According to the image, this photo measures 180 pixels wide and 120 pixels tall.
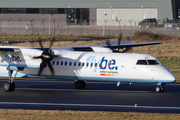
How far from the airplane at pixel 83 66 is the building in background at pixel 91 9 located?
2606 inches

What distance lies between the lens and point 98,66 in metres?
24.7

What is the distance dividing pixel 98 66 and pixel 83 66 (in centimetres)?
122

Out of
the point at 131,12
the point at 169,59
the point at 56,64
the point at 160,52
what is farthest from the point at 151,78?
the point at 131,12

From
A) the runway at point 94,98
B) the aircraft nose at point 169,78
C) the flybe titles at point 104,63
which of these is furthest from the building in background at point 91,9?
the aircraft nose at point 169,78

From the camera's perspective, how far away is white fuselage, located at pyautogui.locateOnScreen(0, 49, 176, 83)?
76.7 ft

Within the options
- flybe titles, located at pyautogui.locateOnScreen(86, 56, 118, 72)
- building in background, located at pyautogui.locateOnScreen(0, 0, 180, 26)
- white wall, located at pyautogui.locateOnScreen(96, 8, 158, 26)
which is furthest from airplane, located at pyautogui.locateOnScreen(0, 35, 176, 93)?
building in background, located at pyautogui.locateOnScreen(0, 0, 180, 26)

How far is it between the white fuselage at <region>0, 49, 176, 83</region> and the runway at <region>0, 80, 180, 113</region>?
1235mm

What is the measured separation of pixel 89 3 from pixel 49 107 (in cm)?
7608

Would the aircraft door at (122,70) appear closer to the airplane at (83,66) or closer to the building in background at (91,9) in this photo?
the airplane at (83,66)

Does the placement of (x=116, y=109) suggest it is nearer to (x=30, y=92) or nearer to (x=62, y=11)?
(x=30, y=92)

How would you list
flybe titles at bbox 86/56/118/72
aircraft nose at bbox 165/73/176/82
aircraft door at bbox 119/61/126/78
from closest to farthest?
aircraft nose at bbox 165/73/176/82, aircraft door at bbox 119/61/126/78, flybe titles at bbox 86/56/118/72

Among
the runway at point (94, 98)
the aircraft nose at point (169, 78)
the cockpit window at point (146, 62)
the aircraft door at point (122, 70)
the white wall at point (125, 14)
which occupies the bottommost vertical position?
the runway at point (94, 98)

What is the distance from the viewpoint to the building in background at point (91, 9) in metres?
92.6

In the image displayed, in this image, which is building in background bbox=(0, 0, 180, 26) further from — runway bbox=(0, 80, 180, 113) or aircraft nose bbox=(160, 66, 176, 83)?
aircraft nose bbox=(160, 66, 176, 83)
